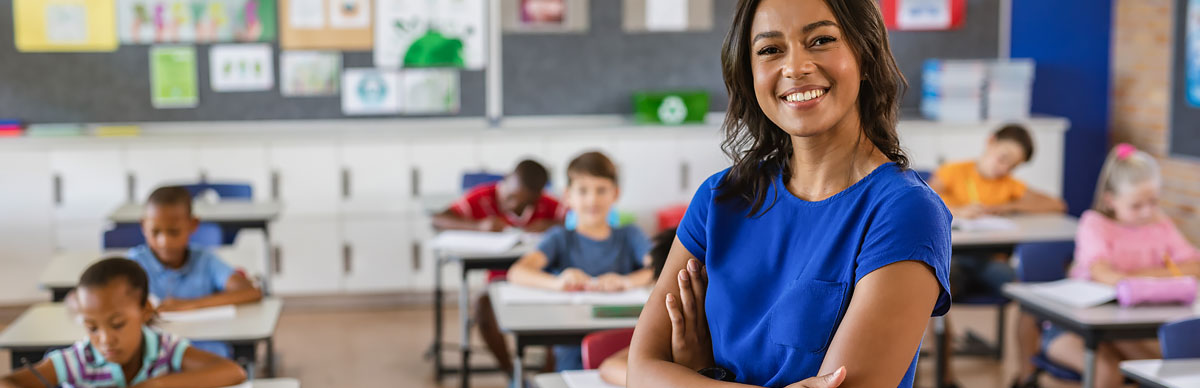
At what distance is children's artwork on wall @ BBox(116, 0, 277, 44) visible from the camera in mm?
5684

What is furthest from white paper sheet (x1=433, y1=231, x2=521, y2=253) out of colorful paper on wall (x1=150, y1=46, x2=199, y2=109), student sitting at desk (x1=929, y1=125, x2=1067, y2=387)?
colorful paper on wall (x1=150, y1=46, x2=199, y2=109)

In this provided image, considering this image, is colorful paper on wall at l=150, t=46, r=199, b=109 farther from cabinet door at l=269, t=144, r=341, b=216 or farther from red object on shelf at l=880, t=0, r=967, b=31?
red object on shelf at l=880, t=0, r=967, b=31

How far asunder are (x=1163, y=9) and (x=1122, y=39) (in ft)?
1.35

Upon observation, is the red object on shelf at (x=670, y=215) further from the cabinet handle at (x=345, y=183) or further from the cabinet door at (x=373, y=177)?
the cabinet handle at (x=345, y=183)

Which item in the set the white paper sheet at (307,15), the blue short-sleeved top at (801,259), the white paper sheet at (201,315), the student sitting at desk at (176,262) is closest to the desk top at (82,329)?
the white paper sheet at (201,315)

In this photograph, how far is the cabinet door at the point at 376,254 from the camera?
570cm

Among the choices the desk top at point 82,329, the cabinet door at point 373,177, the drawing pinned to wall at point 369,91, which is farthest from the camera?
the drawing pinned to wall at point 369,91

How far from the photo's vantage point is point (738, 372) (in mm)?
1260

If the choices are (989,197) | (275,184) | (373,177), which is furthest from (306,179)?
(989,197)

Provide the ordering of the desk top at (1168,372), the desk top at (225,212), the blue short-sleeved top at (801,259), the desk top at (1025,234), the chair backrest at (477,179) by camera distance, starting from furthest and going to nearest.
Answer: the chair backrest at (477,179) → the desk top at (225,212) → the desk top at (1025,234) → the desk top at (1168,372) → the blue short-sleeved top at (801,259)

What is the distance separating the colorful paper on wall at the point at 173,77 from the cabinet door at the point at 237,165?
16.5 inches

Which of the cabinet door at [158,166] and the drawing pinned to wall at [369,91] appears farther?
the drawing pinned to wall at [369,91]

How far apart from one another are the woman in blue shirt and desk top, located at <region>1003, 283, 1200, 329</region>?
2.14 metres

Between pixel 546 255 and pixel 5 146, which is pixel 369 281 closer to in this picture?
pixel 5 146
